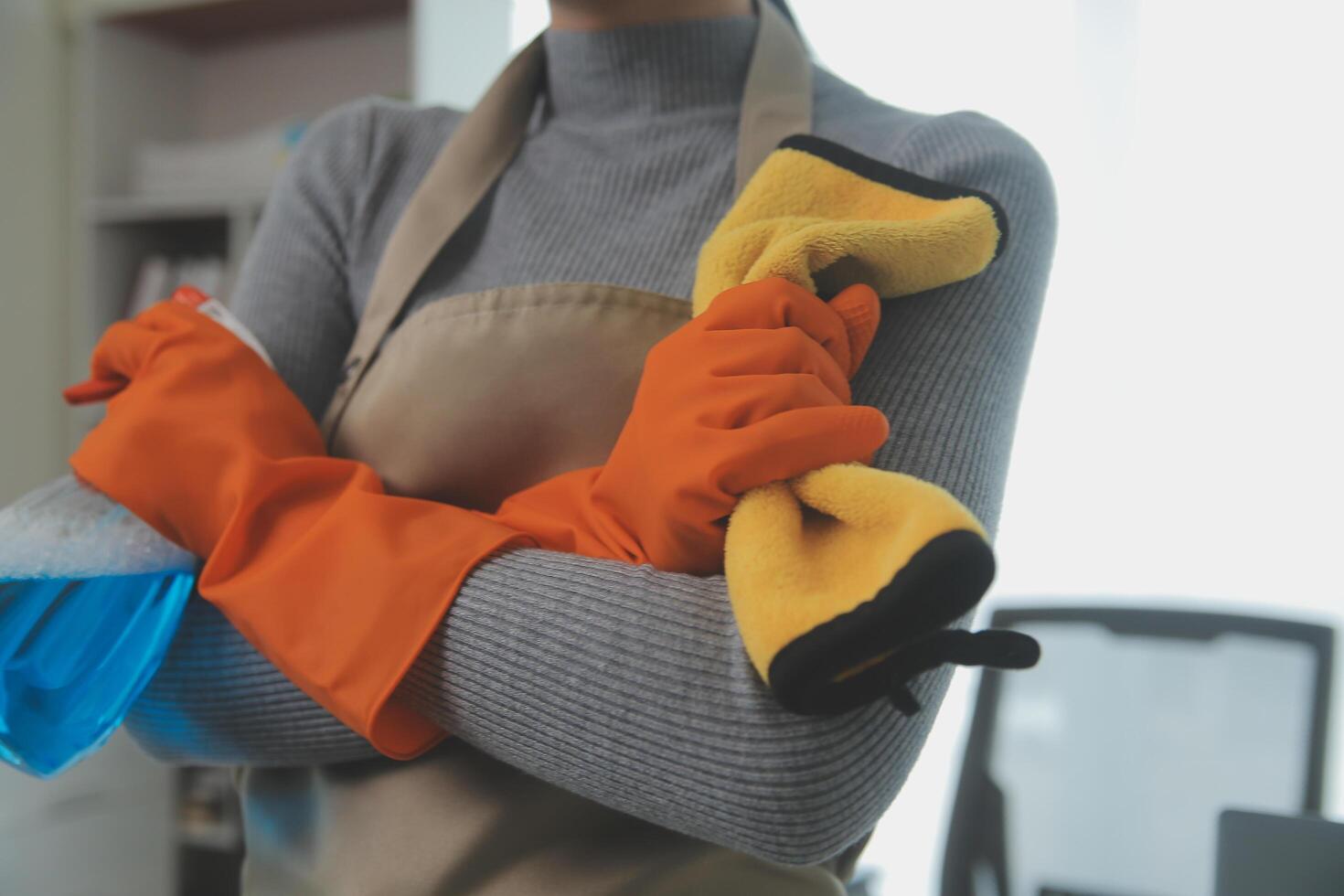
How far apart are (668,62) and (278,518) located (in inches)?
18.2

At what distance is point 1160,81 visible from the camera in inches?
82.2

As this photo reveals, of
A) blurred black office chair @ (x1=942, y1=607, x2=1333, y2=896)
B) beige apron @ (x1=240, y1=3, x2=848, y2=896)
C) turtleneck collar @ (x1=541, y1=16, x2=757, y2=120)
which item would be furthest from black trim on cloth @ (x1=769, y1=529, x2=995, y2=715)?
blurred black office chair @ (x1=942, y1=607, x2=1333, y2=896)

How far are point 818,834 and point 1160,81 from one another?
6.54 ft

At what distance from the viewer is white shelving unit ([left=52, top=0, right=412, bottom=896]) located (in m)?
2.43

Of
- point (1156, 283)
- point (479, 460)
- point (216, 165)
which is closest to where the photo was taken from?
point (479, 460)

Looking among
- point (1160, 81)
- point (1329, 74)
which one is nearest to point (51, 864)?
point (1160, 81)

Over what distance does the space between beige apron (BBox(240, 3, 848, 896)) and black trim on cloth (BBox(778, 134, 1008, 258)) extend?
13 centimetres

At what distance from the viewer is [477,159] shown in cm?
85

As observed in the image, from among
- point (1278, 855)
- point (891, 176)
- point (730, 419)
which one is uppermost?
point (891, 176)

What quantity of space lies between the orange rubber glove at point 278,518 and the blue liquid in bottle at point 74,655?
53mm

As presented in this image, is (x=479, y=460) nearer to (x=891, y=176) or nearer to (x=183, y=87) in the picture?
(x=891, y=176)

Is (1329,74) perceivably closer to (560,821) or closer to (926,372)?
(926,372)

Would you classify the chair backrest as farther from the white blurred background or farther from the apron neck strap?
the white blurred background

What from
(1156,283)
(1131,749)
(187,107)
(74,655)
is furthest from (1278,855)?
(187,107)
